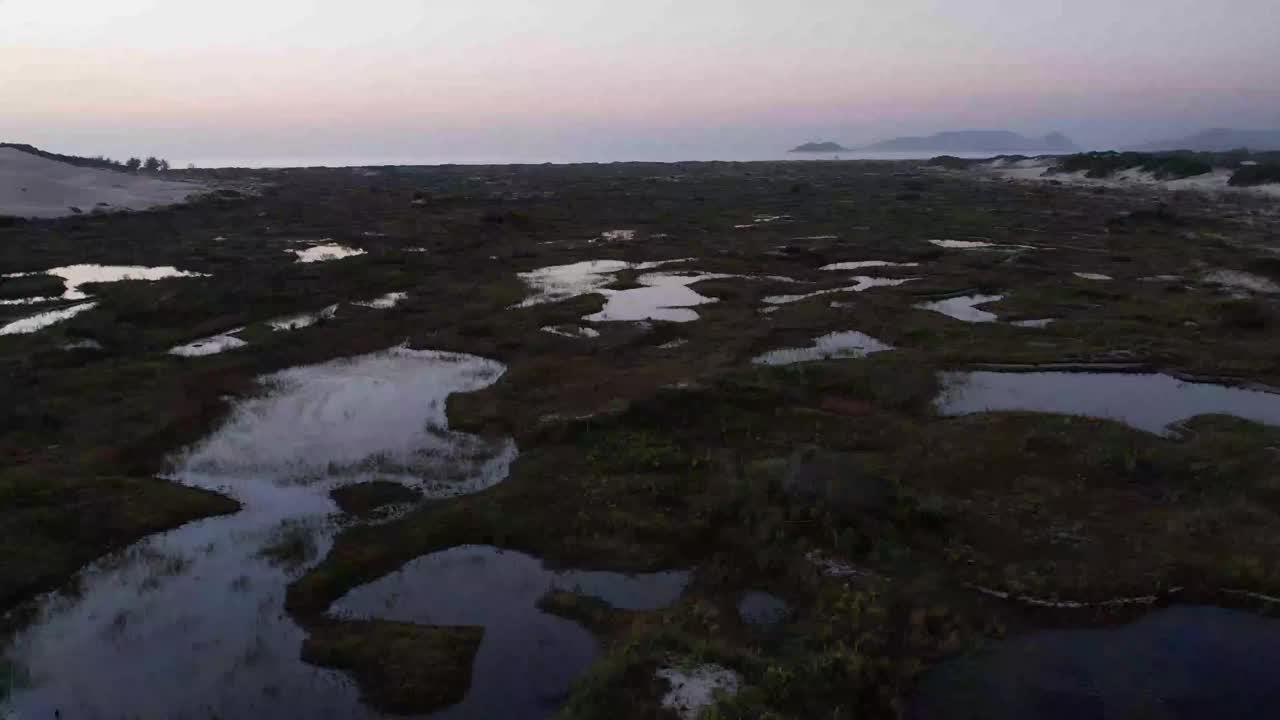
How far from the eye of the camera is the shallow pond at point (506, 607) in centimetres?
1335

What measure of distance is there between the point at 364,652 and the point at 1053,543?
14343mm

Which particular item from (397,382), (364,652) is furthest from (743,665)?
(397,382)

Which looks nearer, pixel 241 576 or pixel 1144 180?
pixel 241 576

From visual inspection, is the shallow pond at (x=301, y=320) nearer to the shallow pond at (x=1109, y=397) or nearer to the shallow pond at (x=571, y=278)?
the shallow pond at (x=571, y=278)

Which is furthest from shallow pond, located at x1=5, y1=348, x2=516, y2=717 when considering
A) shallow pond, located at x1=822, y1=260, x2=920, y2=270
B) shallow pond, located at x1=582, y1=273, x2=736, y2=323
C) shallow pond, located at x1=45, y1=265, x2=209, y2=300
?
shallow pond, located at x1=822, y1=260, x2=920, y2=270

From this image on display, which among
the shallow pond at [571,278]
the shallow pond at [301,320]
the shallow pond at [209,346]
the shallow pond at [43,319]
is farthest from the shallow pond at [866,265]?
the shallow pond at [43,319]

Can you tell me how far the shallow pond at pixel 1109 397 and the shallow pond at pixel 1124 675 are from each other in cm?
1120

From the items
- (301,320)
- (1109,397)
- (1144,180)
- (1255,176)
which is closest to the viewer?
(1109,397)

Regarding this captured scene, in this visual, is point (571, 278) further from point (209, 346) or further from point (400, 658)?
point (400, 658)

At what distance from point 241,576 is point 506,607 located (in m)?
5.82

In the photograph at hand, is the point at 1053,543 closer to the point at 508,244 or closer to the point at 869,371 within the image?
the point at 869,371

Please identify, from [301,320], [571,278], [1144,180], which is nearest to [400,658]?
[301,320]

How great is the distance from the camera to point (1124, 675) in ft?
44.0

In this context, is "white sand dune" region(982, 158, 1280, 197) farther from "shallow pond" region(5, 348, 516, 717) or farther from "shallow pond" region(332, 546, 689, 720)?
"shallow pond" region(332, 546, 689, 720)
